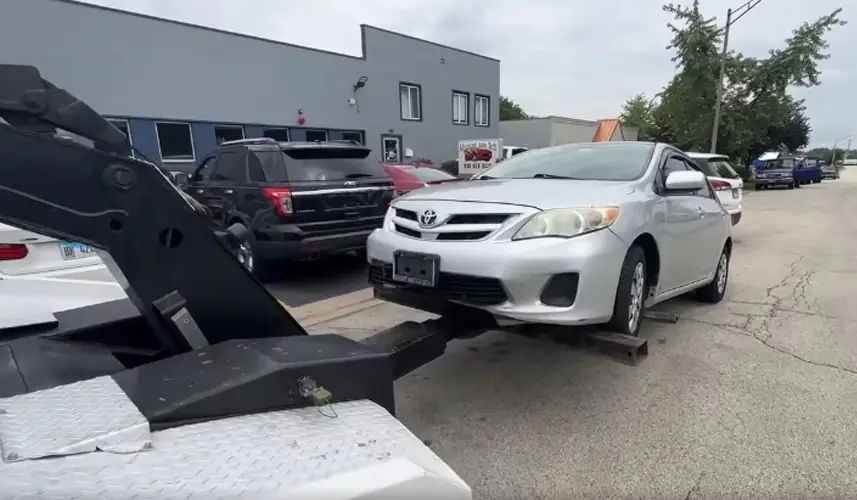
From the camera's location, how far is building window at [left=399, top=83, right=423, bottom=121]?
77.4 feet

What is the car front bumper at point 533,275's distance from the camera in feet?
9.45

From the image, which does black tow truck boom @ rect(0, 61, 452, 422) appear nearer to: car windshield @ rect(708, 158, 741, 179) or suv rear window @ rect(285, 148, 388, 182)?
suv rear window @ rect(285, 148, 388, 182)

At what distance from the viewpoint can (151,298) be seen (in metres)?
1.92

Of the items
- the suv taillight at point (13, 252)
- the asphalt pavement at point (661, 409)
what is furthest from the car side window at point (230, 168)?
the suv taillight at point (13, 252)

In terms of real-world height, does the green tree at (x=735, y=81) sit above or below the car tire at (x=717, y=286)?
above

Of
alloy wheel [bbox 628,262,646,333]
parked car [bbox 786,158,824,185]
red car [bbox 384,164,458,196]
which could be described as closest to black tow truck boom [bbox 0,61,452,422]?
alloy wheel [bbox 628,262,646,333]

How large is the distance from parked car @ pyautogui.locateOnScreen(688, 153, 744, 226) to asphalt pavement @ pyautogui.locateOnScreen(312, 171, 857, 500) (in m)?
3.94

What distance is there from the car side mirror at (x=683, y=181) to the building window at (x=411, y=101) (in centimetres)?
2056

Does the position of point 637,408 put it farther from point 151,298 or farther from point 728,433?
point 151,298

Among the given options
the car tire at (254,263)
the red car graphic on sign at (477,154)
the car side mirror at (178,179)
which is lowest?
Answer: the car tire at (254,263)

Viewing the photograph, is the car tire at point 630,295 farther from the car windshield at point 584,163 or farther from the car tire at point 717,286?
the car tire at point 717,286

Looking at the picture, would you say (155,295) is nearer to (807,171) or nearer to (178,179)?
(178,179)

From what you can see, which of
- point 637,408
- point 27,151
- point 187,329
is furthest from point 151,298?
point 637,408

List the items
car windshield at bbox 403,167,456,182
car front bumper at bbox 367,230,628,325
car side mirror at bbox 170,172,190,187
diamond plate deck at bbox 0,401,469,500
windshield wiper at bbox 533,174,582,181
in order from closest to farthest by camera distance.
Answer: diamond plate deck at bbox 0,401,469,500, car side mirror at bbox 170,172,190,187, car front bumper at bbox 367,230,628,325, windshield wiper at bbox 533,174,582,181, car windshield at bbox 403,167,456,182
